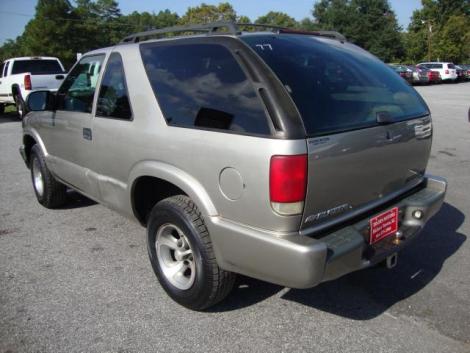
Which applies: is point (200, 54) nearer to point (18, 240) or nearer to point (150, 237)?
point (150, 237)

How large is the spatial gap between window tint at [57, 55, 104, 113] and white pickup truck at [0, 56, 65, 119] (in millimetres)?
9701

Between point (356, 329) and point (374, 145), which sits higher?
point (374, 145)

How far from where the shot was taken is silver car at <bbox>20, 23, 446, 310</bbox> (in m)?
2.31

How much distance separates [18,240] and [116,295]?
1.63m

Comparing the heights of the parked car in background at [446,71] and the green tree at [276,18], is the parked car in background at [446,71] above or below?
below

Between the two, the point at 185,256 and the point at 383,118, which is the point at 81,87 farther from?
the point at 383,118

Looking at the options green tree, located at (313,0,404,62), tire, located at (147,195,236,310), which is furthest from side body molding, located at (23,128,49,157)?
green tree, located at (313,0,404,62)

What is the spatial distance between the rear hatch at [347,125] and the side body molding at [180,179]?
0.60 m

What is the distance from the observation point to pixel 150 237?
313cm

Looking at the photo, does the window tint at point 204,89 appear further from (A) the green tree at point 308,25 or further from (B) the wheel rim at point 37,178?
(A) the green tree at point 308,25

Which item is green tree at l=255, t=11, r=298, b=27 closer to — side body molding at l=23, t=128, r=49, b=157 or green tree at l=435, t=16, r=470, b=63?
green tree at l=435, t=16, r=470, b=63

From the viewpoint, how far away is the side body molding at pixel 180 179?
8.48 feet

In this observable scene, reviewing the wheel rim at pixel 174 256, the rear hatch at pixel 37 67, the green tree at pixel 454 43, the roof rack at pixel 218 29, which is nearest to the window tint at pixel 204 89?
the roof rack at pixel 218 29

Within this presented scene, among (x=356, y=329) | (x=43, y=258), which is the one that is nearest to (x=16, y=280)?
(x=43, y=258)
